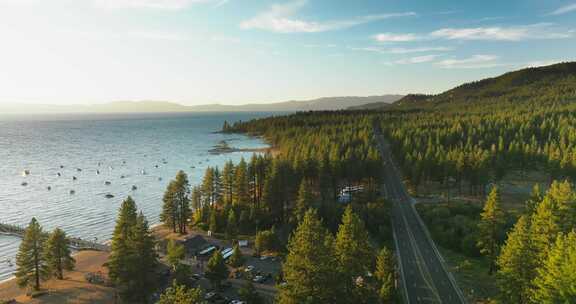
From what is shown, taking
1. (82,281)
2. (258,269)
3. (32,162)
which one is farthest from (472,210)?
(32,162)

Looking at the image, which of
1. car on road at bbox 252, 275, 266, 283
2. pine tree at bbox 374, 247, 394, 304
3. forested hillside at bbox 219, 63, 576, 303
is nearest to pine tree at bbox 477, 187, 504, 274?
forested hillside at bbox 219, 63, 576, 303

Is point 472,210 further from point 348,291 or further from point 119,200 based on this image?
point 119,200

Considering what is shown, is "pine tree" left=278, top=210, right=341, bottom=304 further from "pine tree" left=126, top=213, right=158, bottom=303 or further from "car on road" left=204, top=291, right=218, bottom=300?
"pine tree" left=126, top=213, right=158, bottom=303

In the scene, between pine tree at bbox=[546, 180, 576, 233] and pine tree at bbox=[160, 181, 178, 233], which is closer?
pine tree at bbox=[546, 180, 576, 233]

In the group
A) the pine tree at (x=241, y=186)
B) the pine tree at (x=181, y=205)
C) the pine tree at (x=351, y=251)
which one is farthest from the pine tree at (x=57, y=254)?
the pine tree at (x=351, y=251)

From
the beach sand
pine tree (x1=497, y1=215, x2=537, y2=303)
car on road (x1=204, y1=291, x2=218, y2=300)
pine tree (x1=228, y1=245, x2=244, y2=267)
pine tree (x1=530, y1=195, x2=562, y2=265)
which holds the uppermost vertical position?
pine tree (x1=530, y1=195, x2=562, y2=265)
